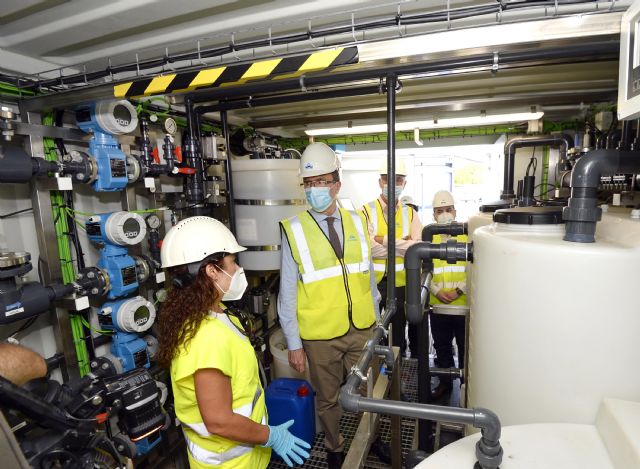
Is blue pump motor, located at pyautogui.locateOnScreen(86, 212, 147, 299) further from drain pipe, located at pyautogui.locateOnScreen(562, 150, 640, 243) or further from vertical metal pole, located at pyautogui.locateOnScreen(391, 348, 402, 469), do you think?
drain pipe, located at pyautogui.locateOnScreen(562, 150, 640, 243)

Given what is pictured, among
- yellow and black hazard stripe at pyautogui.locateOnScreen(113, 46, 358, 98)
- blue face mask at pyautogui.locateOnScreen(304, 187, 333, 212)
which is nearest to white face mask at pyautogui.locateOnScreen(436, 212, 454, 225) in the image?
blue face mask at pyautogui.locateOnScreen(304, 187, 333, 212)

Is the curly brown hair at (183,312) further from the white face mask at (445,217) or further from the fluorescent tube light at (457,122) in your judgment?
the fluorescent tube light at (457,122)

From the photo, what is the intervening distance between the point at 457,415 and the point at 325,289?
→ 1.29 m

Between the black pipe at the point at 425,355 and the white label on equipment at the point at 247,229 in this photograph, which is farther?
the white label on equipment at the point at 247,229

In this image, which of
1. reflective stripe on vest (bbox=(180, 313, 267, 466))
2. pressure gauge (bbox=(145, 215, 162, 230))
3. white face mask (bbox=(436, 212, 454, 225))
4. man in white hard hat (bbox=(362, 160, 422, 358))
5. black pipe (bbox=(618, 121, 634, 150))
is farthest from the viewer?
white face mask (bbox=(436, 212, 454, 225))

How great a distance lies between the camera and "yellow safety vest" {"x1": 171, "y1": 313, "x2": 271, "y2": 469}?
3.97 ft

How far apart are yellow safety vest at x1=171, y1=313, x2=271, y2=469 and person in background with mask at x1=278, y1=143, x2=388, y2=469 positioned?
26.1 inches

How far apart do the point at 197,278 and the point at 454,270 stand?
7.88 ft

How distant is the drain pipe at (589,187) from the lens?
0.92 metres

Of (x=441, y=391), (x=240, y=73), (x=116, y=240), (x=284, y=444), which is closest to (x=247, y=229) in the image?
(x=116, y=240)

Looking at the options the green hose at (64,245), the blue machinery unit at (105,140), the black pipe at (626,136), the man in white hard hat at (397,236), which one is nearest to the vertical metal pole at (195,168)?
the blue machinery unit at (105,140)

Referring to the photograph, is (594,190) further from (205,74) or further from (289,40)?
(205,74)

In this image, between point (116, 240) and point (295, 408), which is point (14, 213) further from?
point (295, 408)

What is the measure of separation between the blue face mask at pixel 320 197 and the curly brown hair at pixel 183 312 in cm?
92
